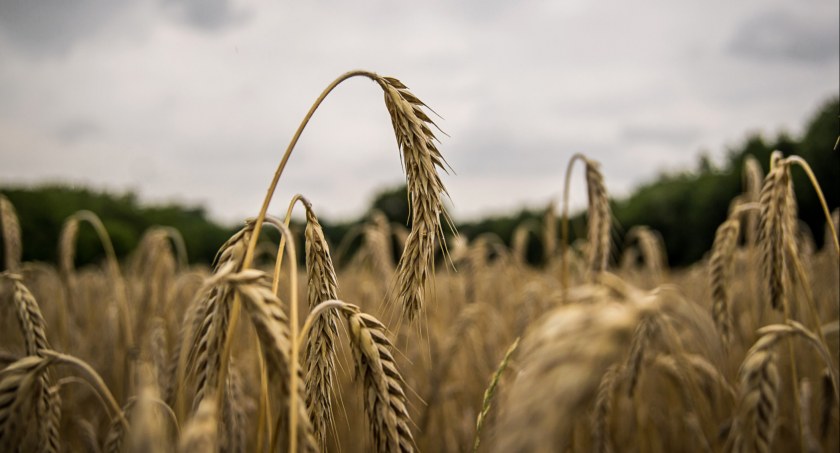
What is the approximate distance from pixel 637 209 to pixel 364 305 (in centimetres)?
1841

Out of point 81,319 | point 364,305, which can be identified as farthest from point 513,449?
point 81,319

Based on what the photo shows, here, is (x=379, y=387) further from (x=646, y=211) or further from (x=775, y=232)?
(x=646, y=211)

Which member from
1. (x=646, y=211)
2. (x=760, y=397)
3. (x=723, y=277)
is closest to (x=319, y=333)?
(x=760, y=397)

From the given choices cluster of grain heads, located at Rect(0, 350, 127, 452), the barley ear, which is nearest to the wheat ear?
cluster of grain heads, located at Rect(0, 350, 127, 452)

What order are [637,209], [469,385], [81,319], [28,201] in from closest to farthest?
[469,385] → [81,319] → [28,201] → [637,209]

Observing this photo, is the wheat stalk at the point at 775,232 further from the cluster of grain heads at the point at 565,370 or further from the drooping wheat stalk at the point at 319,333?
the drooping wheat stalk at the point at 319,333

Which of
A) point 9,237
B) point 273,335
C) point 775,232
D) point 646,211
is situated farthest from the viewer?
point 646,211

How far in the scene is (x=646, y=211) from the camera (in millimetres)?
18984

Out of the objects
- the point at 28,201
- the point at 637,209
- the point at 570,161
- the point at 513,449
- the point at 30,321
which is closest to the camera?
the point at 513,449

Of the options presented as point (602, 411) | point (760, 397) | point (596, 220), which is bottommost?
point (602, 411)

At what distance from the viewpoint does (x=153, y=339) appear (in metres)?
2.40

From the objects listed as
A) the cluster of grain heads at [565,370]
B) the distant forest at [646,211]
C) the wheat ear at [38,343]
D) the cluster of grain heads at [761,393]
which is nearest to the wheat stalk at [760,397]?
the cluster of grain heads at [761,393]

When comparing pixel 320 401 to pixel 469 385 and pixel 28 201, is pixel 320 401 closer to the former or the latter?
pixel 469 385

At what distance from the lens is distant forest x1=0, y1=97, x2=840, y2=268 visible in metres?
10.1
